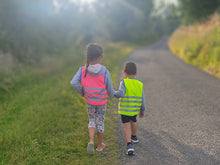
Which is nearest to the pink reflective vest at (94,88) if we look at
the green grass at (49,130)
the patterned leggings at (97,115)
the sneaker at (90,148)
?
the patterned leggings at (97,115)

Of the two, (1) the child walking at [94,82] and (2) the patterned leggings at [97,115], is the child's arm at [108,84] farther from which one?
(2) the patterned leggings at [97,115]

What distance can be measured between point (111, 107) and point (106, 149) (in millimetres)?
2208

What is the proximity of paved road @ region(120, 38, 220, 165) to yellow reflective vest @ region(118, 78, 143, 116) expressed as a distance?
2.33 feet

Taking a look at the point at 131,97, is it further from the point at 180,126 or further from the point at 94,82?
the point at 180,126

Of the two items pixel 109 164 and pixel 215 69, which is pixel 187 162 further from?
pixel 215 69

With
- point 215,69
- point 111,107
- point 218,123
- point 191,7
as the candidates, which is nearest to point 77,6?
point 191,7

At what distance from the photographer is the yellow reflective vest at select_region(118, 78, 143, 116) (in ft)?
11.3

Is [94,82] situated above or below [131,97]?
above

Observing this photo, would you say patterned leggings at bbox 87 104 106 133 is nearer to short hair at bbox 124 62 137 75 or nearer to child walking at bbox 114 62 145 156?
child walking at bbox 114 62 145 156

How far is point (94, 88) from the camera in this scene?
3291 millimetres

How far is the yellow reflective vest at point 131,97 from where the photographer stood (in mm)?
3441

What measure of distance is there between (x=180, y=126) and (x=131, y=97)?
164cm

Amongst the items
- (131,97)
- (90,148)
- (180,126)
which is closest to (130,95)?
(131,97)

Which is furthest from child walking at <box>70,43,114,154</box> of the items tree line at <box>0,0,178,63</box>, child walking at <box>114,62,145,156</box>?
tree line at <box>0,0,178,63</box>
